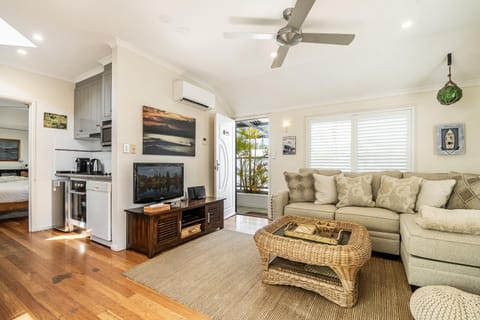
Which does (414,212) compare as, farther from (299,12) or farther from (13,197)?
(13,197)

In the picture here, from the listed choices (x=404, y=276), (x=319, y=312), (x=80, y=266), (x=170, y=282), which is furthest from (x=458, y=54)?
(x=80, y=266)

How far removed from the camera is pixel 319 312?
1578 mm

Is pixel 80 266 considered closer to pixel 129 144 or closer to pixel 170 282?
pixel 170 282

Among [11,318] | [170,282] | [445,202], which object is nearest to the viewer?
[11,318]

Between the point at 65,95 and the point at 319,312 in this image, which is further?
the point at 65,95

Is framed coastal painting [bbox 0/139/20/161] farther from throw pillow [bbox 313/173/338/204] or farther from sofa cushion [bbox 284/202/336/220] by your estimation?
throw pillow [bbox 313/173/338/204]

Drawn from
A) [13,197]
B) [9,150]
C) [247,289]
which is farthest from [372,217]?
[9,150]

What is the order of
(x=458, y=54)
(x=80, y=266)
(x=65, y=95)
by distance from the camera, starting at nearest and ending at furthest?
1. (x=80, y=266)
2. (x=458, y=54)
3. (x=65, y=95)

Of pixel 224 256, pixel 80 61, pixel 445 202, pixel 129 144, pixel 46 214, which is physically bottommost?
pixel 224 256

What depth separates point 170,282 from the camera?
6.56 ft

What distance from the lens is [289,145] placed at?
14.5 ft

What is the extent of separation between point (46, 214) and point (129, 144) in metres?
2.19

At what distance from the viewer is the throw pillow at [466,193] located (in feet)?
7.84

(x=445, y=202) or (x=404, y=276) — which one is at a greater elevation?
(x=445, y=202)
